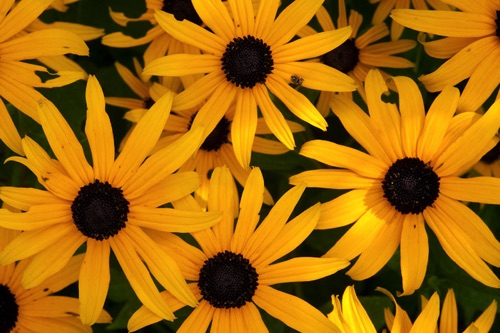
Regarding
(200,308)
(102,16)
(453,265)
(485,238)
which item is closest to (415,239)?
(485,238)

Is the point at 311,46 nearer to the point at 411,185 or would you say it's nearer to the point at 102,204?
the point at 411,185

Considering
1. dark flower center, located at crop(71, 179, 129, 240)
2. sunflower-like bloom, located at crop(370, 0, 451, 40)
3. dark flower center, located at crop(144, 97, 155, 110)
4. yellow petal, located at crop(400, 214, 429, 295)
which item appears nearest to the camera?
dark flower center, located at crop(71, 179, 129, 240)

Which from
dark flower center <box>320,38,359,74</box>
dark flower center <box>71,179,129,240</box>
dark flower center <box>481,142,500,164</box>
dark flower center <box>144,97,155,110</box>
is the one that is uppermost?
Answer: dark flower center <box>320,38,359,74</box>

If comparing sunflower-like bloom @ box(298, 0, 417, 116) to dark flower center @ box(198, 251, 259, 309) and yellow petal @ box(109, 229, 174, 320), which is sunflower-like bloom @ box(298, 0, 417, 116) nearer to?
dark flower center @ box(198, 251, 259, 309)

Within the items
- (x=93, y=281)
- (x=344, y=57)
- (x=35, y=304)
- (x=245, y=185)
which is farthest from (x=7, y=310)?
(x=344, y=57)

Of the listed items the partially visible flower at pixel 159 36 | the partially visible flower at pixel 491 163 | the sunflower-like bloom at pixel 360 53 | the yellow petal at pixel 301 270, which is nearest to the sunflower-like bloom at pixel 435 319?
the yellow petal at pixel 301 270

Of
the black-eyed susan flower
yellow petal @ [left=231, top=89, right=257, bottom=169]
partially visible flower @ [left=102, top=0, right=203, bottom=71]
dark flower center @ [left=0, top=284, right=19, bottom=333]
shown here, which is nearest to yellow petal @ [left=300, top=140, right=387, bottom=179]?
yellow petal @ [left=231, top=89, right=257, bottom=169]

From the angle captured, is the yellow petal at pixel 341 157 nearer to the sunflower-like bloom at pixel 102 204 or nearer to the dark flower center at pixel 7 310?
the sunflower-like bloom at pixel 102 204
